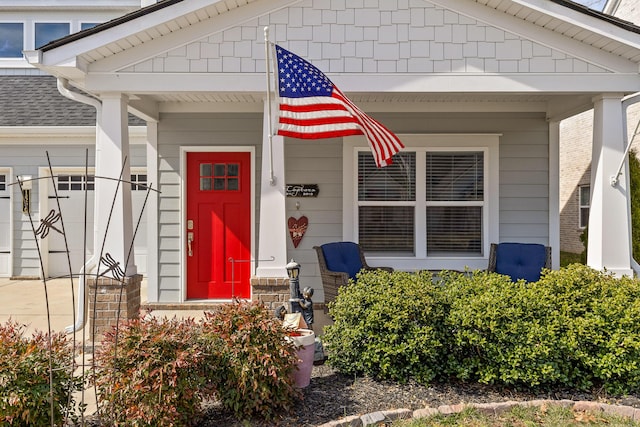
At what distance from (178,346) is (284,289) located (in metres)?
2.16

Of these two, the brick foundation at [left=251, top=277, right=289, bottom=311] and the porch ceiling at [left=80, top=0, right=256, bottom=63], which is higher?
the porch ceiling at [left=80, top=0, right=256, bottom=63]

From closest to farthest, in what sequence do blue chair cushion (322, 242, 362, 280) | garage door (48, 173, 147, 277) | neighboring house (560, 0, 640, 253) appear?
blue chair cushion (322, 242, 362, 280)
garage door (48, 173, 147, 277)
neighboring house (560, 0, 640, 253)

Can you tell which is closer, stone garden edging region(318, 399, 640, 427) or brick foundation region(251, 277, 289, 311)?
stone garden edging region(318, 399, 640, 427)

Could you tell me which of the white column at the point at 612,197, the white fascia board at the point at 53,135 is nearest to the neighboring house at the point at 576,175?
the white column at the point at 612,197

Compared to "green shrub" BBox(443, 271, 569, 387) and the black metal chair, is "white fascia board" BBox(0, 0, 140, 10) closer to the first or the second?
the black metal chair

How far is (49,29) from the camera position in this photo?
11109 mm

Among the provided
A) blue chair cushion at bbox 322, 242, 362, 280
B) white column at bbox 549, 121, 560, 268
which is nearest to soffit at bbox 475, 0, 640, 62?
white column at bbox 549, 121, 560, 268

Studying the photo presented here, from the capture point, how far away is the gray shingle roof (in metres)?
9.59

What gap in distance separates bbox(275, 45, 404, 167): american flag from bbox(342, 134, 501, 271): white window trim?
243 centimetres

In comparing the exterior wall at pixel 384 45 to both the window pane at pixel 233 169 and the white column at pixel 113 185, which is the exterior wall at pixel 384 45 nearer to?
the white column at pixel 113 185

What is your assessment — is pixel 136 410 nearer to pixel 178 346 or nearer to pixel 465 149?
pixel 178 346

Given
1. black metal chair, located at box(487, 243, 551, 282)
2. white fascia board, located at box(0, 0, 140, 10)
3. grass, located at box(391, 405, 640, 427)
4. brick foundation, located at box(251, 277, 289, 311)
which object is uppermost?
white fascia board, located at box(0, 0, 140, 10)

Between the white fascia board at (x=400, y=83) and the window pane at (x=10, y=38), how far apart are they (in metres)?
7.42

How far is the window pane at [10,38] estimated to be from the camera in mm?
11148
